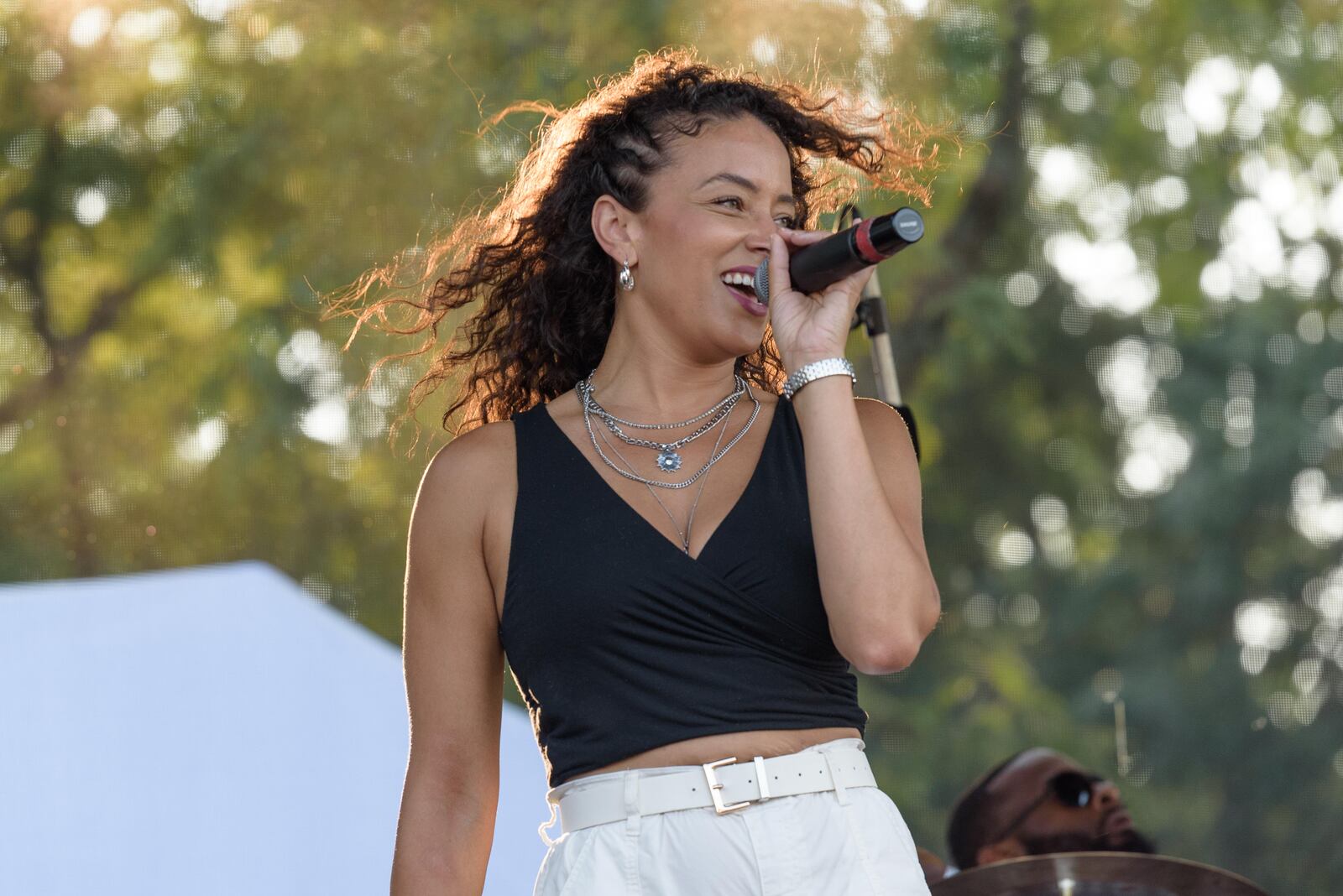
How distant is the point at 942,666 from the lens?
788 centimetres

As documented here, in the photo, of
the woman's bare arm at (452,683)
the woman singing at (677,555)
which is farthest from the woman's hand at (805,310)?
the woman's bare arm at (452,683)

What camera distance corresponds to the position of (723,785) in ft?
5.27

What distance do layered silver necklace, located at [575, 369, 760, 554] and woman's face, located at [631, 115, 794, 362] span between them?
0.22 feet

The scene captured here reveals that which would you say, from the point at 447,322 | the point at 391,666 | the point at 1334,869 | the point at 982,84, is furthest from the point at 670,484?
the point at 1334,869

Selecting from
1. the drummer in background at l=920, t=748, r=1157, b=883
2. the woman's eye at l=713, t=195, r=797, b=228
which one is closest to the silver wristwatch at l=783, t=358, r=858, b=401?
the woman's eye at l=713, t=195, r=797, b=228

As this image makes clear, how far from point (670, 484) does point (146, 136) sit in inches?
258

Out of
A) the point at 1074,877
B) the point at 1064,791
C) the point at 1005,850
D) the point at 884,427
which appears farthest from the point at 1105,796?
the point at 884,427

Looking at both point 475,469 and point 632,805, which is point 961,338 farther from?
point 632,805

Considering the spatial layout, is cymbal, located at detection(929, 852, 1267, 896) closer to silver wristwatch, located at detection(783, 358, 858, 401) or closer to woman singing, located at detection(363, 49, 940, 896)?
woman singing, located at detection(363, 49, 940, 896)

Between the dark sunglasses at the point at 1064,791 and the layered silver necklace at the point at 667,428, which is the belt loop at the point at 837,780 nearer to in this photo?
the layered silver necklace at the point at 667,428

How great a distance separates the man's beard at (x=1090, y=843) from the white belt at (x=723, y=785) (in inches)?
50.8

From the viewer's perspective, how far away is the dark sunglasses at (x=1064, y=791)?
9.29ft

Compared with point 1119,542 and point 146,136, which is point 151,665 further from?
point 1119,542

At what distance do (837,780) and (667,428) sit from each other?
0.48 meters
